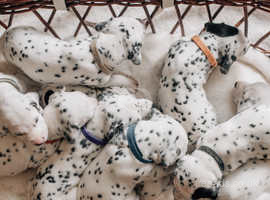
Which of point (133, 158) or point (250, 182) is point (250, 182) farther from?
point (133, 158)

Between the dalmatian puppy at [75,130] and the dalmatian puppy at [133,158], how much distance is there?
0.06 metres

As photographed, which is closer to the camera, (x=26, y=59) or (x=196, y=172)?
(x=196, y=172)

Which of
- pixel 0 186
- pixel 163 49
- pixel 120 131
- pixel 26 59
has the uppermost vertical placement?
pixel 26 59

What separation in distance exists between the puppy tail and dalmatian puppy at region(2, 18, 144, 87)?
57cm

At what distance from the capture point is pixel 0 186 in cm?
150

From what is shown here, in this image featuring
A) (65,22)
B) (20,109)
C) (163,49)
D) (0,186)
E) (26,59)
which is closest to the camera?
(20,109)

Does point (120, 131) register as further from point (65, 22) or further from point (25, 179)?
point (65, 22)

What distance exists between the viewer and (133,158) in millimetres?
1277

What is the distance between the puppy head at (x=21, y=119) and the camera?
122cm

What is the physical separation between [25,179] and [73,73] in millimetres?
491

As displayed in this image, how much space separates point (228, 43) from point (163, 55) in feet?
0.98

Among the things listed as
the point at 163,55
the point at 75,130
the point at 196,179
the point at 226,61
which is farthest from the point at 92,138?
the point at 226,61

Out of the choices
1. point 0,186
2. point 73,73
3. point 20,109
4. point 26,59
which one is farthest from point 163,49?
point 0,186

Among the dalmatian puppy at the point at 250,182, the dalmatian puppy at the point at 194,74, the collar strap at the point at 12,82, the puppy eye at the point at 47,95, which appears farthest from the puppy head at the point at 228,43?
the collar strap at the point at 12,82
